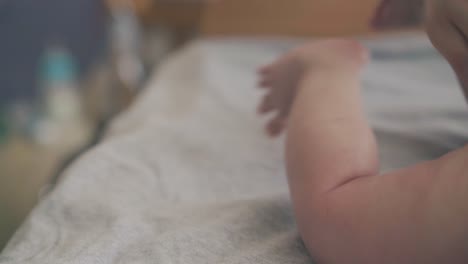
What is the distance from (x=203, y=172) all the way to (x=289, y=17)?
43 centimetres

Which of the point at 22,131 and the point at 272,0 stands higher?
the point at 272,0

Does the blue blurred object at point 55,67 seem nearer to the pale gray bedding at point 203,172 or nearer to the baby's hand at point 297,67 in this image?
the pale gray bedding at point 203,172

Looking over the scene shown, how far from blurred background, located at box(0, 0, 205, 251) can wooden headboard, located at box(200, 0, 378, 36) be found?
0.21 metres

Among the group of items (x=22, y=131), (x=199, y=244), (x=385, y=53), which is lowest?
(x=22, y=131)

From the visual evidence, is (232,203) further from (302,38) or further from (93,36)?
(93,36)

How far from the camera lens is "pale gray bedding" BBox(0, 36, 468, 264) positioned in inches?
13.7

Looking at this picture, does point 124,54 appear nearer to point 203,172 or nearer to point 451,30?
point 203,172

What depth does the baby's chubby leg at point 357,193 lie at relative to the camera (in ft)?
0.89

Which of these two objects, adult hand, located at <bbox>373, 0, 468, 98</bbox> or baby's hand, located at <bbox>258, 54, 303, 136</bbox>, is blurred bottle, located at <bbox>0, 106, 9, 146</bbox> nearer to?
baby's hand, located at <bbox>258, 54, 303, 136</bbox>

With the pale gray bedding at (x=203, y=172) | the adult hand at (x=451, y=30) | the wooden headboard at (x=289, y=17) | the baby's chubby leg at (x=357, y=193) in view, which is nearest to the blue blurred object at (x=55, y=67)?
the wooden headboard at (x=289, y=17)

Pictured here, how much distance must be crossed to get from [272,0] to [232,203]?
566 millimetres

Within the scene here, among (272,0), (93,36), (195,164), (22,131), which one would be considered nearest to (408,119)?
(195,164)

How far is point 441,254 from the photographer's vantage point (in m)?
0.27

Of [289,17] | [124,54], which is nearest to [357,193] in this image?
[289,17]
